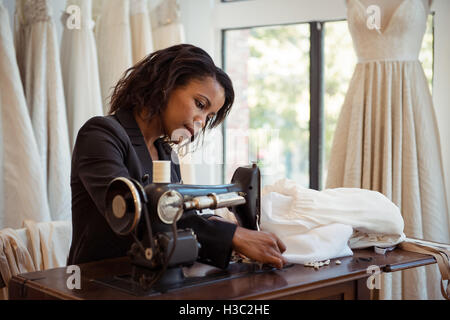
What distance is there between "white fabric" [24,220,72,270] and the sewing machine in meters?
0.87

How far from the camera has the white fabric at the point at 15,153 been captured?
206cm

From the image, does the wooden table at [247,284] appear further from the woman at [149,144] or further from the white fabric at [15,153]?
the white fabric at [15,153]

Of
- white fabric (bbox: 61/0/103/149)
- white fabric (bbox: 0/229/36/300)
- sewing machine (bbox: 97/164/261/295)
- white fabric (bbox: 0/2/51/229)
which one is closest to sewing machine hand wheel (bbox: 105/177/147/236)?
sewing machine (bbox: 97/164/261/295)

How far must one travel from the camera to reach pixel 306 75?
3014mm

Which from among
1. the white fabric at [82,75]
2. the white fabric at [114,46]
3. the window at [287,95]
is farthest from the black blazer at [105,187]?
the window at [287,95]

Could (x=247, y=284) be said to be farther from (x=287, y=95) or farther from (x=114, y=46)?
(x=287, y=95)

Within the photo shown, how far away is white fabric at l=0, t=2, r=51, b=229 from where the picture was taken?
6.75 feet

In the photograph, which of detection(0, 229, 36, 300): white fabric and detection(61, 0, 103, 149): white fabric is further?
detection(61, 0, 103, 149): white fabric

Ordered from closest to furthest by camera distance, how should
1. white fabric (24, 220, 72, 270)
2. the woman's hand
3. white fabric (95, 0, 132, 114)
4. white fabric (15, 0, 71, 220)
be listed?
1. the woman's hand
2. white fabric (24, 220, 72, 270)
3. white fabric (15, 0, 71, 220)
4. white fabric (95, 0, 132, 114)

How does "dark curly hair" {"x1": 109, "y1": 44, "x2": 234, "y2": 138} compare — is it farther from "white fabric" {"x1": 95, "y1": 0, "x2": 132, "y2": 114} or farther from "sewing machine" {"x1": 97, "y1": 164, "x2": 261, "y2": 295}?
"white fabric" {"x1": 95, "y1": 0, "x2": 132, "y2": 114}

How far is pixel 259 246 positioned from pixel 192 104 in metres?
0.47

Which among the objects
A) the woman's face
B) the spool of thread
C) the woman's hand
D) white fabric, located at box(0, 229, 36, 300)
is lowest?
white fabric, located at box(0, 229, 36, 300)
